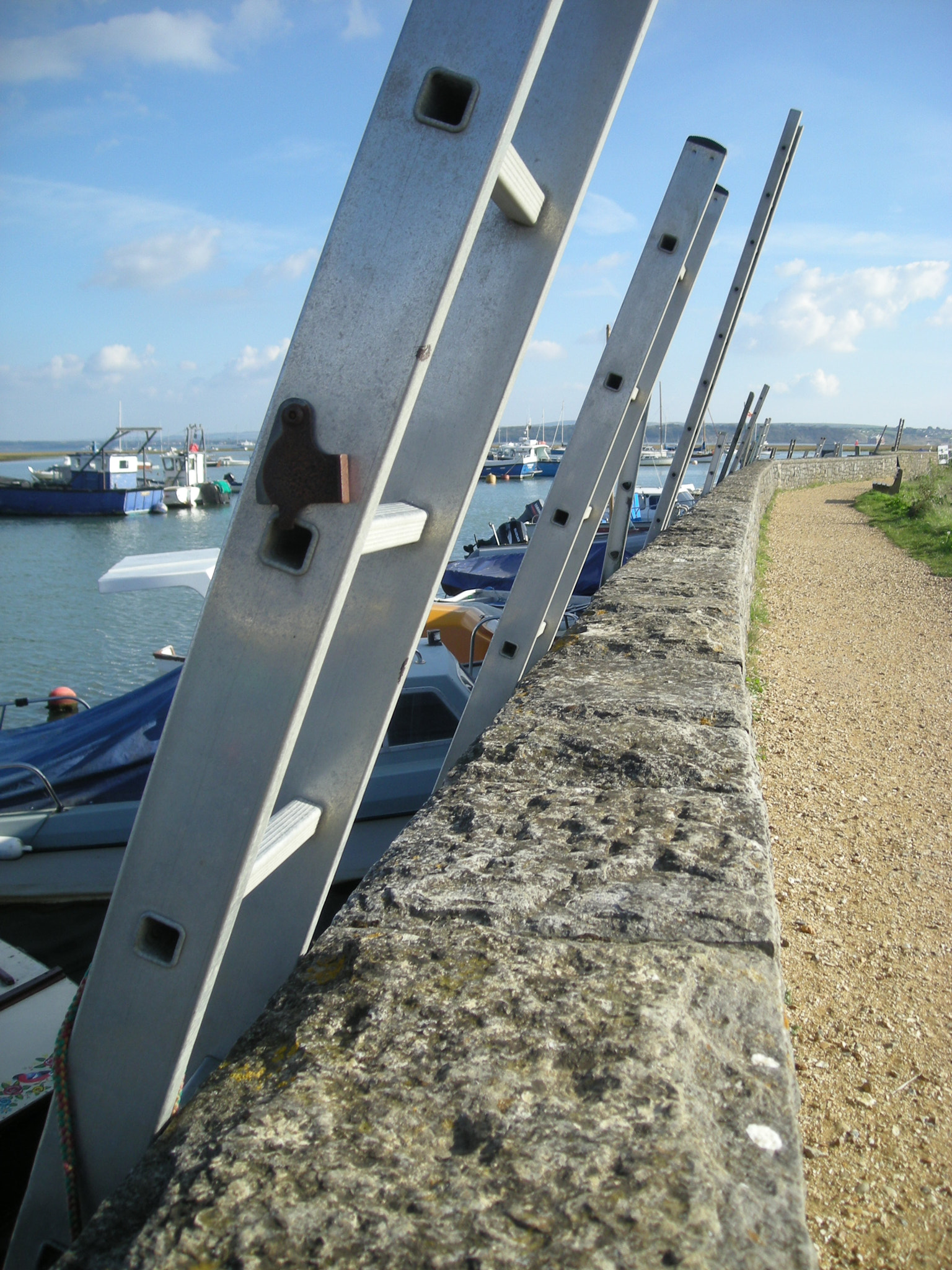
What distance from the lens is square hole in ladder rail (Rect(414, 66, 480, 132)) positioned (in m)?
1.02

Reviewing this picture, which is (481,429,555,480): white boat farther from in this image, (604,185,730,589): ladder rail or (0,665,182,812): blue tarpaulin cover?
(604,185,730,589): ladder rail

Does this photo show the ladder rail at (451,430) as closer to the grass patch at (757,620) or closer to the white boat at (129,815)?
the grass patch at (757,620)

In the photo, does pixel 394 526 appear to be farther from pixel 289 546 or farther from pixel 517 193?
pixel 517 193

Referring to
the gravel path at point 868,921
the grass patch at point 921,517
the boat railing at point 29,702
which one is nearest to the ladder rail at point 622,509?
the gravel path at point 868,921

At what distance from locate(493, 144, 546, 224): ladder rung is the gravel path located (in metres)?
2.21

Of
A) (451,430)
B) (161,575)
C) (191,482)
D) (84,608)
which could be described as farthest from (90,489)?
(451,430)

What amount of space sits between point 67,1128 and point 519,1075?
67 centimetres

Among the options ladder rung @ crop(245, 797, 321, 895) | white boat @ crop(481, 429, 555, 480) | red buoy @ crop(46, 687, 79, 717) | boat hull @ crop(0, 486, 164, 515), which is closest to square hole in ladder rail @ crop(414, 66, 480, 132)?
ladder rung @ crop(245, 797, 321, 895)

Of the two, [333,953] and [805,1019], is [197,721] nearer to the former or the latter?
[333,953]

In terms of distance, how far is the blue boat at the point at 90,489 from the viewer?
159ft

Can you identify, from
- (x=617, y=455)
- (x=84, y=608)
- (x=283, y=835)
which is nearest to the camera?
(x=283, y=835)

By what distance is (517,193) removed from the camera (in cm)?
127

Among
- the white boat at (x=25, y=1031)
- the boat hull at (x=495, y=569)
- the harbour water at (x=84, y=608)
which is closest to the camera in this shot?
the white boat at (x=25, y=1031)

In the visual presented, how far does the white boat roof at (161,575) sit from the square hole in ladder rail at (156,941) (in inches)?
264
